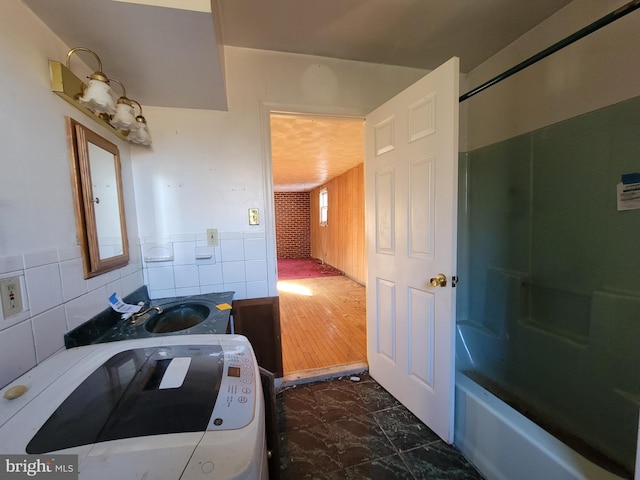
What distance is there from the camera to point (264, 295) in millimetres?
1767

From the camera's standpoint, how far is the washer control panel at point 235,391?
0.55 m

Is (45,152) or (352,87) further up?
(352,87)

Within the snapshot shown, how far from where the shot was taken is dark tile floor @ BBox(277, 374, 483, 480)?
121cm

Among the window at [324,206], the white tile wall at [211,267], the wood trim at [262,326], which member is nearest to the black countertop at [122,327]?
the white tile wall at [211,267]

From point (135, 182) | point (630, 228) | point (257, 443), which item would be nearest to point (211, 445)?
point (257, 443)

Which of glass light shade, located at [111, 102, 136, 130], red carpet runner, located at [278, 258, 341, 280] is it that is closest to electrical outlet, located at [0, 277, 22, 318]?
glass light shade, located at [111, 102, 136, 130]

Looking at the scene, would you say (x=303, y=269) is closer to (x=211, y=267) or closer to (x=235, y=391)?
(x=211, y=267)

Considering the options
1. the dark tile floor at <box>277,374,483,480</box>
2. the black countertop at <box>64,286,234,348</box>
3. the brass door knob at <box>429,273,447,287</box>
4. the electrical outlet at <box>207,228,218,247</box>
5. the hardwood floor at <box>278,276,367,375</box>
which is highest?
the electrical outlet at <box>207,228,218,247</box>

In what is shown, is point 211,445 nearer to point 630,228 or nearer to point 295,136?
point 630,228

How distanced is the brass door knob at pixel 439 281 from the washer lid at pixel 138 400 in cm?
102

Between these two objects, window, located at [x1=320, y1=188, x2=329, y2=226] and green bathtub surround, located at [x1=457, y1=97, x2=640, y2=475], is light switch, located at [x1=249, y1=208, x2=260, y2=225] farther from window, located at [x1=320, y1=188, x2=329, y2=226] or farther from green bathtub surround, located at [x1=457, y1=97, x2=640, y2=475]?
window, located at [x1=320, y1=188, x2=329, y2=226]

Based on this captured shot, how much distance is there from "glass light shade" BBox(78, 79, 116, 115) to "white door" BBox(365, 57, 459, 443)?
1.38 m

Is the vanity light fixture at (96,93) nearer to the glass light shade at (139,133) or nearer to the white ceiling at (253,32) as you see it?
the white ceiling at (253,32)

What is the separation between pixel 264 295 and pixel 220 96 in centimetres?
126
